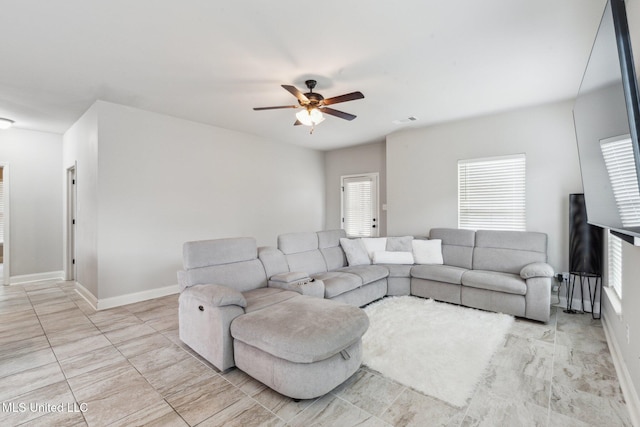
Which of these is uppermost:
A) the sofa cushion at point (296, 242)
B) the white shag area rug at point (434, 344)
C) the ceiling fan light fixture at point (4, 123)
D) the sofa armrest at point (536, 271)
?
the ceiling fan light fixture at point (4, 123)

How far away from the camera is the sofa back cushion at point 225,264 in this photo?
2834mm

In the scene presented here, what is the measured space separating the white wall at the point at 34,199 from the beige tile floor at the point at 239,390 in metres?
2.96

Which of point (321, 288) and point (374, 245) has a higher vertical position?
point (374, 245)

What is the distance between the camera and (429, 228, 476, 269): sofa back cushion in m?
4.33

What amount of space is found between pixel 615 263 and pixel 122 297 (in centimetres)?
594

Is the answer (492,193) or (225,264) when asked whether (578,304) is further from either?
(225,264)

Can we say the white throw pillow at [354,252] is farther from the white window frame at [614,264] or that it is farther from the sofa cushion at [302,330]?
the white window frame at [614,264]

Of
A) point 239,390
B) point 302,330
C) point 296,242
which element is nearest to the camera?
point 302,330

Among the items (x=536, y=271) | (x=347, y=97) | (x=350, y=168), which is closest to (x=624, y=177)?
(x=347, y=97)

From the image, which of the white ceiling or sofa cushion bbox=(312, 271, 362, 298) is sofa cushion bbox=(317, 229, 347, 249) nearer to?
sofa cushion bbox=(312, 271, 362, 298)

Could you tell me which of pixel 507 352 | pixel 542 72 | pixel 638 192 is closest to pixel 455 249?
pixel 507 352

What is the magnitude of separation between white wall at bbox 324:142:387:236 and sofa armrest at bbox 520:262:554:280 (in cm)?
302

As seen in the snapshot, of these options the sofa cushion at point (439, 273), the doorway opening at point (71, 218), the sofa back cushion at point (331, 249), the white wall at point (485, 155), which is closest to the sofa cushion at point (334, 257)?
the sofa back cushion at point (331, 249)

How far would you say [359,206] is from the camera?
6762 mm
